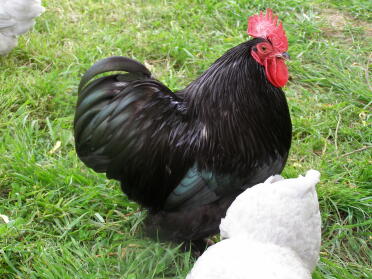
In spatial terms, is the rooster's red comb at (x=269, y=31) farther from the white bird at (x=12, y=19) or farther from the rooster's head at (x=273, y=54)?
the white bird at (x=12, y=19)

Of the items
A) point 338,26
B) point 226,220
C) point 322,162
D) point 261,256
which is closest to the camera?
point 261,256

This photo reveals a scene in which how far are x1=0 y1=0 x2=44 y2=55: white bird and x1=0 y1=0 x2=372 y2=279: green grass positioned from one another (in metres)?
0.20

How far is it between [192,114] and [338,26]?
133 inches

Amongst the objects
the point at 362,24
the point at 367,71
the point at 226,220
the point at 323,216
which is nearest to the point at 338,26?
the point at 362,24

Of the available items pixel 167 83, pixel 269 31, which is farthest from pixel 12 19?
pixel 269 31

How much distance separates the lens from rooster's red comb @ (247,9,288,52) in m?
2.92

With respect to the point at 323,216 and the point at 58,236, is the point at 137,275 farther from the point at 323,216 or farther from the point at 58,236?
the point at 323,216

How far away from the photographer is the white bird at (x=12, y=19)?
15.4 ft

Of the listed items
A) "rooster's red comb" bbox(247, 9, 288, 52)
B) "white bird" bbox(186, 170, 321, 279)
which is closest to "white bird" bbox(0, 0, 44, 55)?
"rooster's red comb" bbox(247, 9, 288, 52)

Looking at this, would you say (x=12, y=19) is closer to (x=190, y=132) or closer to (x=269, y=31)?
(x=190, y=132)

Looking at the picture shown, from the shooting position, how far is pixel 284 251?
7.54 ft

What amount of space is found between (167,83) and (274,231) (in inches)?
102

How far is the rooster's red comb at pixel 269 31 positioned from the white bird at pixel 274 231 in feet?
3.02

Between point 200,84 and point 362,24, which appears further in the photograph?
point 362,24
